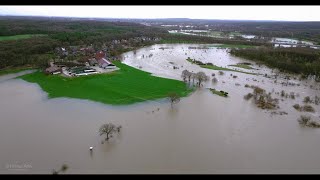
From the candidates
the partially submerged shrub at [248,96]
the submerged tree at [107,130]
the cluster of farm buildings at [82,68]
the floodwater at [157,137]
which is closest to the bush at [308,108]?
the floodwater at [157,137]

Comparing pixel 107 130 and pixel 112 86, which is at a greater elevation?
pixel 112 86

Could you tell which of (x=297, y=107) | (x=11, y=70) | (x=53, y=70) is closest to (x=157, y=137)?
(x=297, y=107)

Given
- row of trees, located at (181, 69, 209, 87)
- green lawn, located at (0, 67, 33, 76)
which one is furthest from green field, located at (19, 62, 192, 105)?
green lawn, located at (0, 67, 33, 76)

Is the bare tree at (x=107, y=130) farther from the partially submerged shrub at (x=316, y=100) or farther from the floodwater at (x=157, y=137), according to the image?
the partially submerged shrub at (x=316, y=100)

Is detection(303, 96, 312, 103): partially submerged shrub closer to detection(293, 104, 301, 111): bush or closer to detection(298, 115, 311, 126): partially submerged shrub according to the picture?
detection(293, 104, 301, 111): bush

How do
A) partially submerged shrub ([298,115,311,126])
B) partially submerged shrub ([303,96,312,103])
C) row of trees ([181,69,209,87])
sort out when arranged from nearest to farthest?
→ 1. partially submerged shrub ([298,115,311,126])
2. partially submerged shrub ([303,96,312,103])
3. row of trees ([181,69,209,87])

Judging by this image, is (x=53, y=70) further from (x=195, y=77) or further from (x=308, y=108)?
(x=308, y=108)
